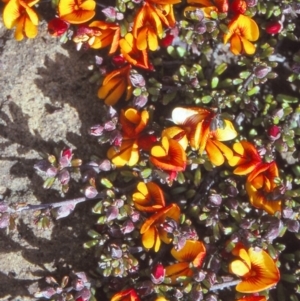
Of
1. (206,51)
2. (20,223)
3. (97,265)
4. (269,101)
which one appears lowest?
(97,265)

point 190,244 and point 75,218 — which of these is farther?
point 75,218

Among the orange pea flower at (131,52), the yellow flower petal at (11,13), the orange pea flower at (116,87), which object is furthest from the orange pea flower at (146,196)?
the yellow flower petal at (11,13)

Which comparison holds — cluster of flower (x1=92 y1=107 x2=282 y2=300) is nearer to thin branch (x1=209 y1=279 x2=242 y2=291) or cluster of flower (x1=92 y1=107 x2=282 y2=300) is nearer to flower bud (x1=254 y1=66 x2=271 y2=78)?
thin branch (x1=209 y1=279 x2=242 y2=291)

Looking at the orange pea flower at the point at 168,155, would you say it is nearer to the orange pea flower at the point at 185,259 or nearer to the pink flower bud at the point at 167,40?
the orange pea flower at the point at 185,259

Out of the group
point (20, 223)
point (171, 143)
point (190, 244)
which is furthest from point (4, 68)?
point (190, 244)

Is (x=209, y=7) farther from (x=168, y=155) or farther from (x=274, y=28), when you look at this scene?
(x=168, y=155)

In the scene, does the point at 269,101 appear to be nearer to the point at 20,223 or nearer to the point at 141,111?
the point at 141,111

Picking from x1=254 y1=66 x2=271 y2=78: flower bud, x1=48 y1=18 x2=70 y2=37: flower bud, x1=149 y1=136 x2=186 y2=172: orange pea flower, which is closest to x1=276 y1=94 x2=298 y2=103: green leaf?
x1=254 y1=66 x2=271 y2=78: flower bud
